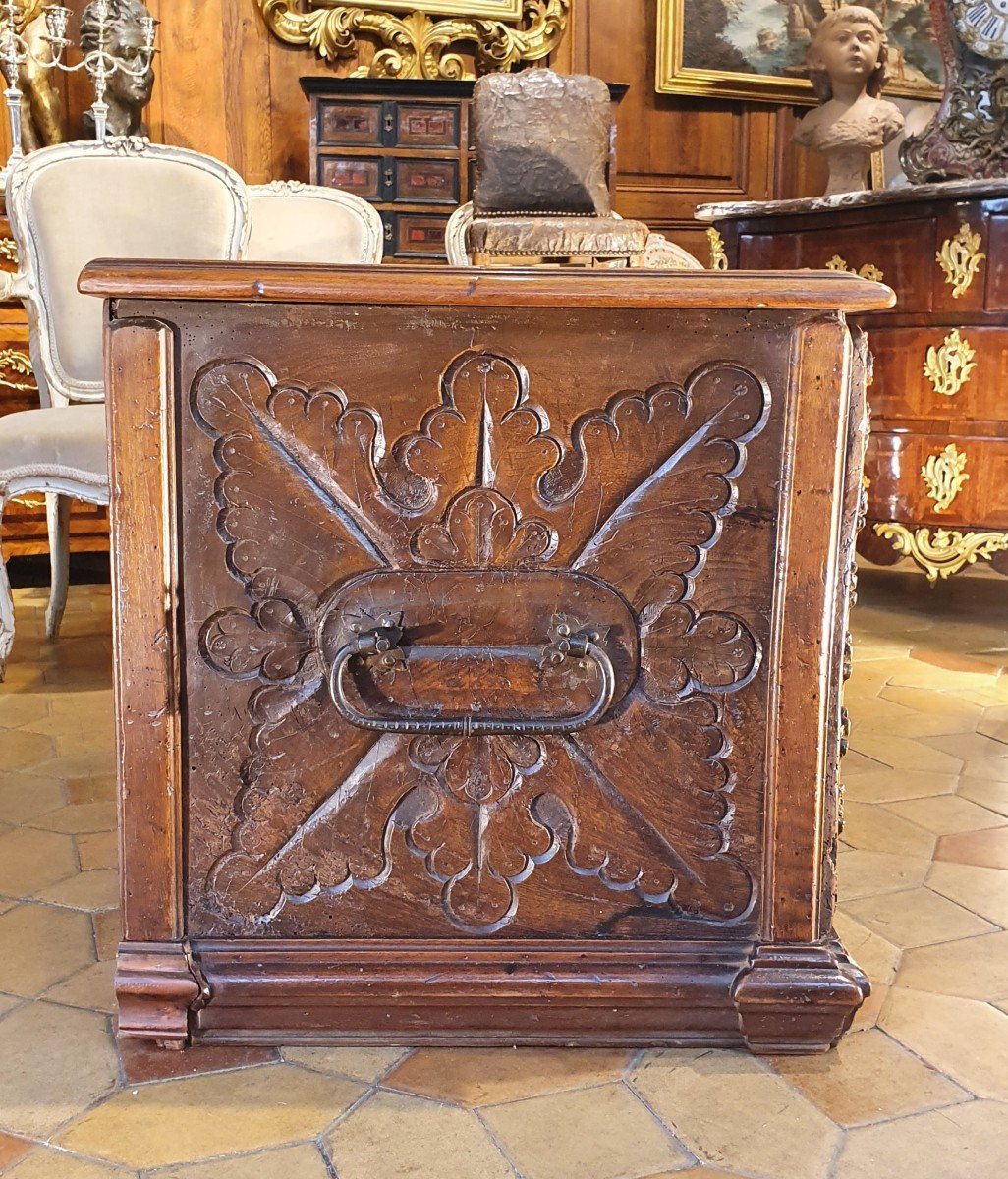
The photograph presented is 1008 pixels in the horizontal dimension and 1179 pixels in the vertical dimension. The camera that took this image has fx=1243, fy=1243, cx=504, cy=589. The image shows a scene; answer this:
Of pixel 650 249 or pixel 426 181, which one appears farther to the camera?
pixel 426 181

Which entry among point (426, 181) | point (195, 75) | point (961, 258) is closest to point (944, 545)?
point (961, 258)

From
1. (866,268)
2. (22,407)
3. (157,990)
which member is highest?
(866,268)

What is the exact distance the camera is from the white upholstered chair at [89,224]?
2793mm

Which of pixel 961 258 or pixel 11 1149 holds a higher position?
pixel 961 258

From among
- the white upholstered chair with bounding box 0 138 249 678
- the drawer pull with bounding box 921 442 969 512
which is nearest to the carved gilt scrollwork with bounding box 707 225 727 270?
the drawer pull with bounding box 921 442 969 512

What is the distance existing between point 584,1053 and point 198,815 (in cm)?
45

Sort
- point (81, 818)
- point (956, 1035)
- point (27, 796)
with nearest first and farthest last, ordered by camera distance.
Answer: point (956, 1035) → point (81, 818) → point (27, 796)

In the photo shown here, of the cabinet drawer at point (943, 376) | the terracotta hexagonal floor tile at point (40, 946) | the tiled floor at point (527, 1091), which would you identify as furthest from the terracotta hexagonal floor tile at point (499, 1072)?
the cabinet drawer at point (943, 376)

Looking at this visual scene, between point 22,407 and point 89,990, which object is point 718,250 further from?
point 89,990

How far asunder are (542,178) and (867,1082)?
3.82 ft

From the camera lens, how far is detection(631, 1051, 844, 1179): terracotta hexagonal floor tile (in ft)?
3.56

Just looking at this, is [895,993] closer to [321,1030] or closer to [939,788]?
[321,1030]

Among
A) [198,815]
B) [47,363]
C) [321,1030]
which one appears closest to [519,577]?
[198,815]

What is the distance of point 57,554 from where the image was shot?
311 cm
